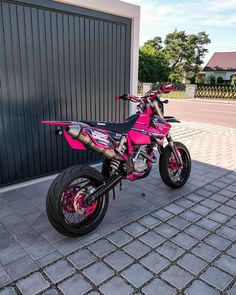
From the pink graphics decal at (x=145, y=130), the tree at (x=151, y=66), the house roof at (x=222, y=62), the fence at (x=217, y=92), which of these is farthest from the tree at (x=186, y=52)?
the pink graphics decal at (x=145, y=130)

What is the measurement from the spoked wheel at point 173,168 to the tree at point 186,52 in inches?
1266

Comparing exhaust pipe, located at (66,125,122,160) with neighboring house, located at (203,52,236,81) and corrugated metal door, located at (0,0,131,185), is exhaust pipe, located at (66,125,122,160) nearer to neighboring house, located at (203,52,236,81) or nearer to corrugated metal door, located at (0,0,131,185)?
corrugated metal door, located at (0,0,131,185)

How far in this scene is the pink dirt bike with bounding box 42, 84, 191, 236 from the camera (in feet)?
7.37

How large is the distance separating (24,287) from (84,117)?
2.69m

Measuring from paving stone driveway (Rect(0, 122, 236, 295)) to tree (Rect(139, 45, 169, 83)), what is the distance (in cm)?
2423

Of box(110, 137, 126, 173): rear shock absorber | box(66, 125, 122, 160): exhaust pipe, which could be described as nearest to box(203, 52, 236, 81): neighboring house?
box(110, 137, 126, 173): rear shock absorber

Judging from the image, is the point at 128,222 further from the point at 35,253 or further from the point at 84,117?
the point at 84,117

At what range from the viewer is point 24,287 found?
1.83m

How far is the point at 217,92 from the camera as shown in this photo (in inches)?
771

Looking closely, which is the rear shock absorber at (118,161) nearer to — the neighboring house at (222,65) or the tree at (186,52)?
the tree at (186,52)

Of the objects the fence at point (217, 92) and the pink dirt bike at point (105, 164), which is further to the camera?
the fence at point (217, 92)

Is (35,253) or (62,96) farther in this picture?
(62,96)

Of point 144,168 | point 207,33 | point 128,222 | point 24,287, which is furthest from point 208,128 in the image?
point 207,33

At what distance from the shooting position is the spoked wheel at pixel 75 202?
2219mm
